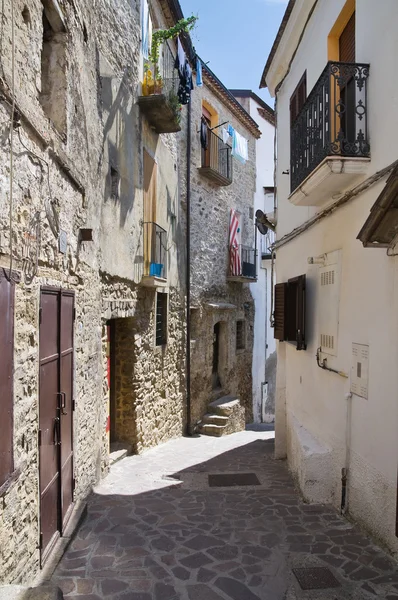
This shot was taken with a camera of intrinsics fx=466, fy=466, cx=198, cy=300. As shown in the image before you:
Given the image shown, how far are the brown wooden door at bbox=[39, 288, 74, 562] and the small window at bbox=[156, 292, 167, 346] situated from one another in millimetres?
5431

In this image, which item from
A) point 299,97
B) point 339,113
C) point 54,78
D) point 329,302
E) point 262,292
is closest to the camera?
point 54,78

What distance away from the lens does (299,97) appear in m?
7.98

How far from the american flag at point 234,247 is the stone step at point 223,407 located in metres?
4.20

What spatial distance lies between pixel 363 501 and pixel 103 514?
2.95 meters

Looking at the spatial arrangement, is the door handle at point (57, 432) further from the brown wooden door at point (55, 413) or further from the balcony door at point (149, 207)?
the balcony door at point (149, 207)

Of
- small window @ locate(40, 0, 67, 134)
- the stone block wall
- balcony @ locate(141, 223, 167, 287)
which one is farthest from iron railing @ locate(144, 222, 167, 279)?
small window @ locate(40, 0, 67, 134)

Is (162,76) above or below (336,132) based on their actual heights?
above

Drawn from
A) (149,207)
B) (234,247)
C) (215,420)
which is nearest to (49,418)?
(149,207)

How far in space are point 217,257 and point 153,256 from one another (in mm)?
5281

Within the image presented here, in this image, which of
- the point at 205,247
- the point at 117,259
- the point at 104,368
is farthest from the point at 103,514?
the point at 205,247

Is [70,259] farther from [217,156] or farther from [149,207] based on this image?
[217,156]

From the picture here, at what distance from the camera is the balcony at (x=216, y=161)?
44.5 ft

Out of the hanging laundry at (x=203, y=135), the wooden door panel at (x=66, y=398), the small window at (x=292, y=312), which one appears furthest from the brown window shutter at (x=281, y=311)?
the hanging laundry at (x=203, y=135)

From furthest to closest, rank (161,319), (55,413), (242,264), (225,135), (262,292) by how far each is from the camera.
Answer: (262,292), (242,264), (225,135), (161,319), (55,413)
